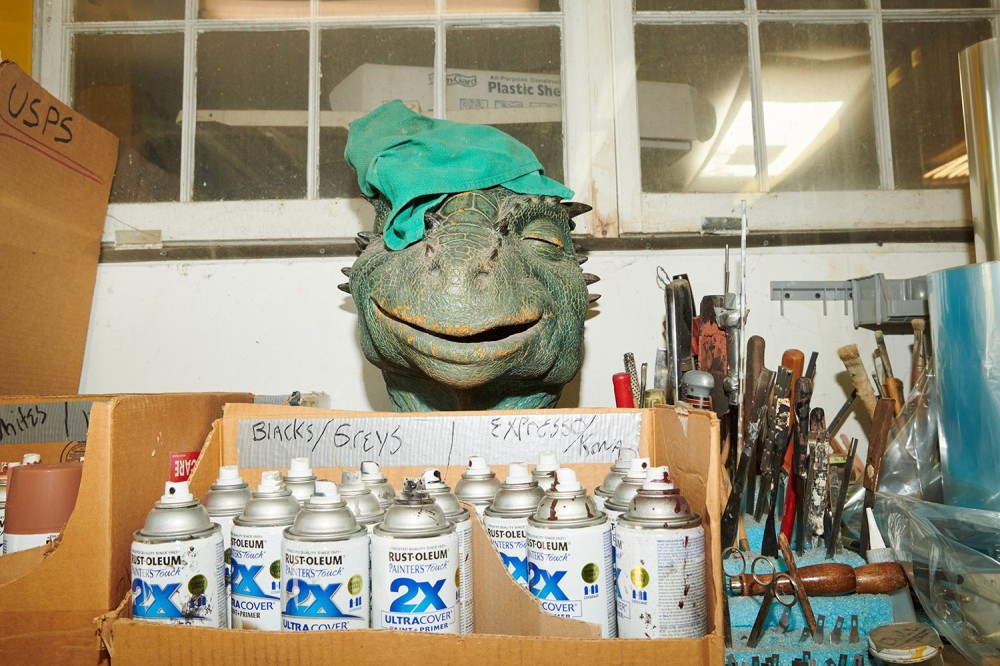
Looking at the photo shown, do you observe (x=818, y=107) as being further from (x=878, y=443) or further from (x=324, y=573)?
(x=324, y=573)

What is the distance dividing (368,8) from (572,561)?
1.74 m

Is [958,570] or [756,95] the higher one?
[756,95]

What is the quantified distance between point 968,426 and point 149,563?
1286mm

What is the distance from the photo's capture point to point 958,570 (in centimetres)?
109

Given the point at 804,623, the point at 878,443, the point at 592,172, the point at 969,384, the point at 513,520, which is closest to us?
the point at 513,520

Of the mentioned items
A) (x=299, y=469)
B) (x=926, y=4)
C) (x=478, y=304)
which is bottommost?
(x=299, y=469)

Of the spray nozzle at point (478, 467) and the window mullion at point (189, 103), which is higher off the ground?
the window mullion at point (189, 103)

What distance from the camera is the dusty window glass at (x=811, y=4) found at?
2031 millimetres

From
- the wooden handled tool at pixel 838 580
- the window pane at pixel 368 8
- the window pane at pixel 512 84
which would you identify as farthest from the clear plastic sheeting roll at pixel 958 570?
the window pane at pixel 368 8

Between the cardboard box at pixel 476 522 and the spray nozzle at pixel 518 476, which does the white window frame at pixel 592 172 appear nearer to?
the cardboard box at pixel 476 522

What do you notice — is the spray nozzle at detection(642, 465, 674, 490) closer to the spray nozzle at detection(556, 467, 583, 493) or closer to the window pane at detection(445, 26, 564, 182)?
the spray nozzle at detection(556, 467, 583, 493)

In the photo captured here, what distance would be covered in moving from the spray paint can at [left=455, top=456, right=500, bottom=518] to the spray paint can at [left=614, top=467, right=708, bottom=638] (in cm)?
22

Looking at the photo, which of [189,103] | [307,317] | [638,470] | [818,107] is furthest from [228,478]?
[818,107]

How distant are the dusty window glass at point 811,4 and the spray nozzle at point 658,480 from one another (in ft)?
5.59
